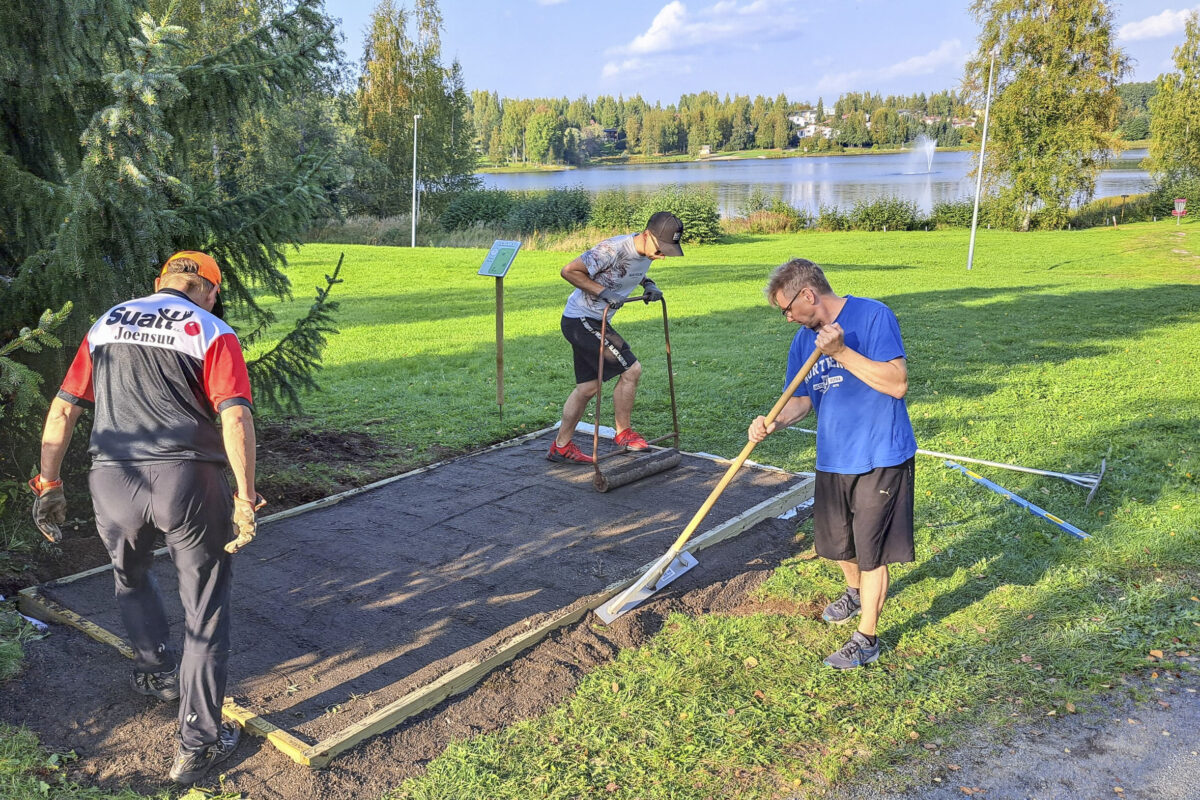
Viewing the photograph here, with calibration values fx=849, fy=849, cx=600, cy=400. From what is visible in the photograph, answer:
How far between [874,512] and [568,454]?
10.8ft

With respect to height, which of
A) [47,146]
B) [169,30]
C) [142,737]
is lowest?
[142,737]

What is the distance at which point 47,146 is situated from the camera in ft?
17.3

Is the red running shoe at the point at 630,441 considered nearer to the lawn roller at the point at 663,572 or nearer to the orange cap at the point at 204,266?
the lawn roller at the point at 663,572

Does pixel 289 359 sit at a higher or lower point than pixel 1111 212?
lower

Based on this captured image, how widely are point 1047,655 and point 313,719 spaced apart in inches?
→ 134

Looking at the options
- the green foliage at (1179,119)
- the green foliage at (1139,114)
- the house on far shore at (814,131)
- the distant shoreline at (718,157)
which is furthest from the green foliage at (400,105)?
the house on far shore at (814,131)

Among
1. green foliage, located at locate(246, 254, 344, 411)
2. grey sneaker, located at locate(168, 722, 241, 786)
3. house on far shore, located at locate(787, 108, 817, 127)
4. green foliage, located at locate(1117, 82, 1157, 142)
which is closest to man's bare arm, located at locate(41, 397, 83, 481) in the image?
grey sneaker, located at locate(168, 722, 241, 786)

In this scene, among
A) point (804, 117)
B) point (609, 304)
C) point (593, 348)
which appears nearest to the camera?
point (609, 304)

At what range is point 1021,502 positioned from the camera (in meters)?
5.91

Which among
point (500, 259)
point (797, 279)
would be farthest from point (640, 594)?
point (500, 259)

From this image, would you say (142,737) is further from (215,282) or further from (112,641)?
(215,282)

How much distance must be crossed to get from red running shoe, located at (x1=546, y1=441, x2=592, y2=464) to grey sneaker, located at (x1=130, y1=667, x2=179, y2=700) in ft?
11.8

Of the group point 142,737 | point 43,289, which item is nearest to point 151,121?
point 43,289

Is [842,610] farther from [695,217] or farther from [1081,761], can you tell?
[695,217]
